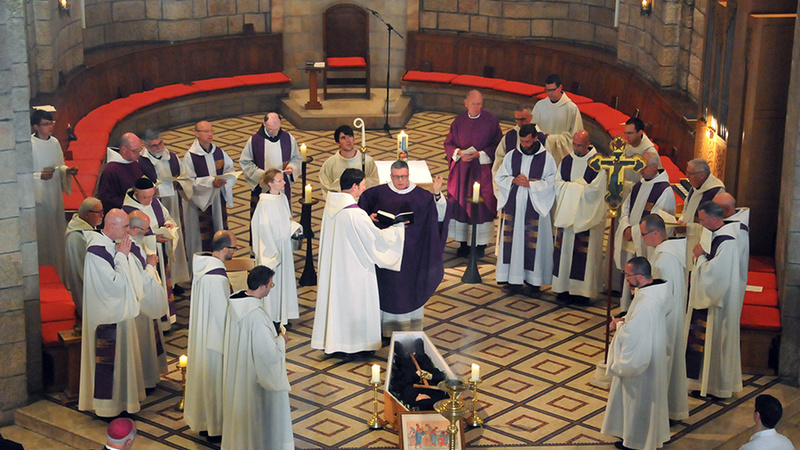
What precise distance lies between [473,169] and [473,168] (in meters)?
0.01

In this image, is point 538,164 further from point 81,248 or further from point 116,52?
point 116,52

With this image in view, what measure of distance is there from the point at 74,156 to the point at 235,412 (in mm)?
5884

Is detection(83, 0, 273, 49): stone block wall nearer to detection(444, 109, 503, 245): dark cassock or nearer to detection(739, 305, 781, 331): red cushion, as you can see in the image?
detection(444, 109, 503, 245): dark cassock

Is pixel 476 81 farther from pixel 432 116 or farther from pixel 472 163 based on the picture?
pixel 472 163

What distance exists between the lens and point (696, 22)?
13.5m

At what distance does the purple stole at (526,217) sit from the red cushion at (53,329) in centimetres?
415

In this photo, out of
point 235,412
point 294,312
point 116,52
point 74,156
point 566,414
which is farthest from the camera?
point 116,52

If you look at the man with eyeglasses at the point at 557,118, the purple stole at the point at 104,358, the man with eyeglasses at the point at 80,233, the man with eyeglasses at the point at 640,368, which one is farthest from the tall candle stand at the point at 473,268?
the purple stole at the point at 104,358

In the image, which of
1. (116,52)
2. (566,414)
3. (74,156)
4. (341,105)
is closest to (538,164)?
(566,414)

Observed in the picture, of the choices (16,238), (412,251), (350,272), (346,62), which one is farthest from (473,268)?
(346,62)

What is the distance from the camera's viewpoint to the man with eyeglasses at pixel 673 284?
8.23 metres

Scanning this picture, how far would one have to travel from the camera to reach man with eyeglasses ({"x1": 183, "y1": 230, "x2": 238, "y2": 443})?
25.6ft

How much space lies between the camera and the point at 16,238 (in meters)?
8.48

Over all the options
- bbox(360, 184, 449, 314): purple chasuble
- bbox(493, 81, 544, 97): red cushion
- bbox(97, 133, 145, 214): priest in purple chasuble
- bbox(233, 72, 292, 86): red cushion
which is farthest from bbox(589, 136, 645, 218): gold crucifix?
bbox(233, 72, 292, 86): red cushion
